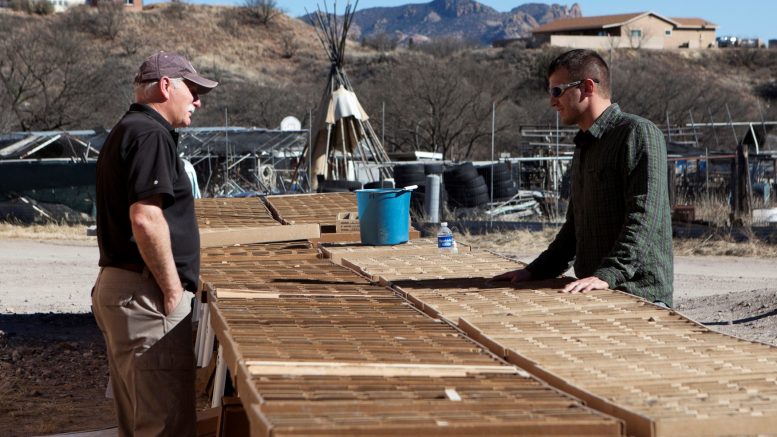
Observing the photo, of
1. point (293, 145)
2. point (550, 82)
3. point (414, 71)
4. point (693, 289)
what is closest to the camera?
point (550, 82)

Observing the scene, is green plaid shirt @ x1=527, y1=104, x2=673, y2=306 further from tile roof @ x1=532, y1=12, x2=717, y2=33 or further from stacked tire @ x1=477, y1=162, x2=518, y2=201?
tile roof @ x1=532, y1=12, x2=717, y2=33

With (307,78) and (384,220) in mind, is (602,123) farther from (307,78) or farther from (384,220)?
(307,78)

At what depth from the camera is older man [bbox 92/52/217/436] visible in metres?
3.47

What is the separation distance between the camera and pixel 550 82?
4031 millimetres

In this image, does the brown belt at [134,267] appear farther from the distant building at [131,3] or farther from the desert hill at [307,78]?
the distant building at [131,3]

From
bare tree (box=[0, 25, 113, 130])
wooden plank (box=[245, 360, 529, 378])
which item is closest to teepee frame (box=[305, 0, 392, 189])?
bare tree (box=[0, 25, 113, 130])

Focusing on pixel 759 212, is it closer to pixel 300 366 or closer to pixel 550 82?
pixel 550 82

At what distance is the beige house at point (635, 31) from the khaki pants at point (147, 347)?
65609 mm

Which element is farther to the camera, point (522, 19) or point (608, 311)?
point (522, 19)

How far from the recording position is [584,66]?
12.7ft

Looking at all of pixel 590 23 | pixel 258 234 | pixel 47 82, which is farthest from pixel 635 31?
pixel 258 234

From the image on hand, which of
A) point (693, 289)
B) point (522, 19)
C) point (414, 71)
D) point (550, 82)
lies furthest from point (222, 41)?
point (522, 19)

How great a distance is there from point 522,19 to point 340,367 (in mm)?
192118

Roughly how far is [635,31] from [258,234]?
245 ft
